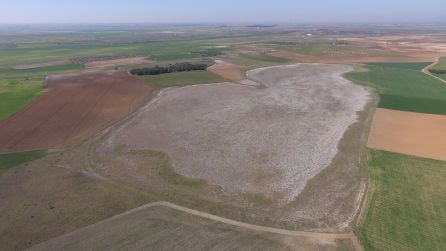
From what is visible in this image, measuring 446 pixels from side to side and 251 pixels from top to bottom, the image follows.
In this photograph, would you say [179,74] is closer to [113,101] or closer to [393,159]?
[113,101]

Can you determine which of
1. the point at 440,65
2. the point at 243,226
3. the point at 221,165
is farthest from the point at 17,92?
the point at 440,65

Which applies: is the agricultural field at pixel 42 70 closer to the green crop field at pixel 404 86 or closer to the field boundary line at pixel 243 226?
the green crop field at pixel 404 86

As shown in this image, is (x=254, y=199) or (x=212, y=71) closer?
(x=254, y=199)

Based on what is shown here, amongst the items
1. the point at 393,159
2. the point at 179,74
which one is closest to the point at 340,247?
the point at 393,159

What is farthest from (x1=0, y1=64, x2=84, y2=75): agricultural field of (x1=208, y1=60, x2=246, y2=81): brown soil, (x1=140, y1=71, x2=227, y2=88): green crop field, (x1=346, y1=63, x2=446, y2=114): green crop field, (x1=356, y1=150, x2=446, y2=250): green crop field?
(x1=356, y1=150, x2=446, y2=250): green crop field

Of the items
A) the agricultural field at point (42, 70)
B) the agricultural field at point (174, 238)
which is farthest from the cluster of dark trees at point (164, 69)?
the agricultural field at point (174, 238)

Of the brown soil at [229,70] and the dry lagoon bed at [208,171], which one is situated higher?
the brown soil at [229,70]

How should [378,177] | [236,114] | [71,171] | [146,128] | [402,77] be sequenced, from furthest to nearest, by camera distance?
1. [402,77]
2. [236,114]
3. [146,128]
4. [71,171]
5. [378,177]
